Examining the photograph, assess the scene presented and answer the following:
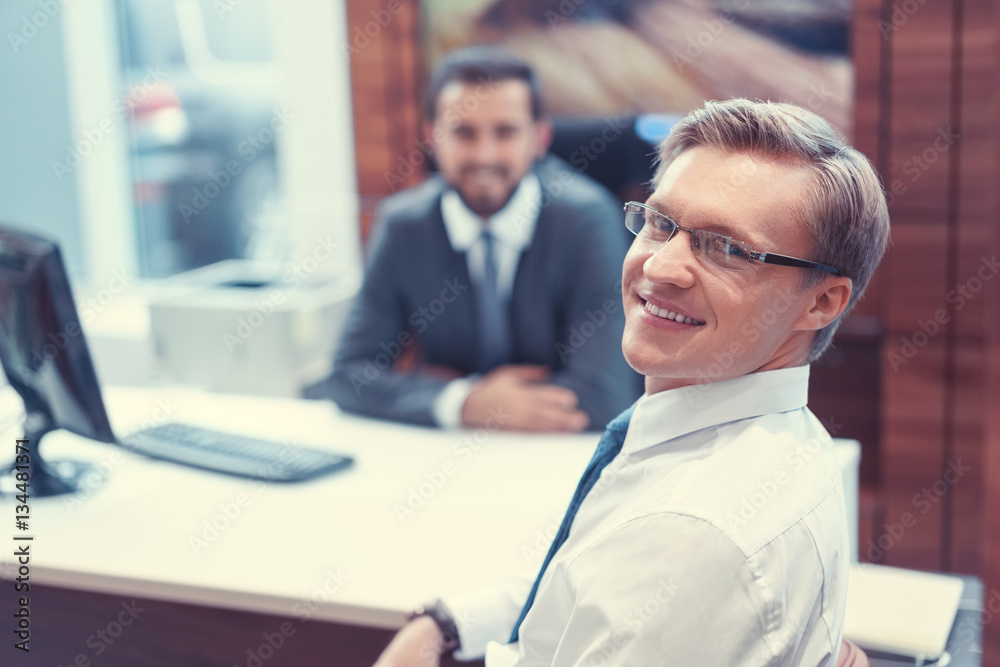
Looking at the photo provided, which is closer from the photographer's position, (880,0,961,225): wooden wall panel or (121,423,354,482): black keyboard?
(121,423,354,482): black keyboard

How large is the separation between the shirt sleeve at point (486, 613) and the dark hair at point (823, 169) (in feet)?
1.87

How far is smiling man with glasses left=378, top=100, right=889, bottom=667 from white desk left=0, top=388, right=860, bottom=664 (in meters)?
0.45

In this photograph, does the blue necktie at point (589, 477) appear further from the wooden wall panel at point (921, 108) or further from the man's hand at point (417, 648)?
the wooden wall panel at point (921, 108)

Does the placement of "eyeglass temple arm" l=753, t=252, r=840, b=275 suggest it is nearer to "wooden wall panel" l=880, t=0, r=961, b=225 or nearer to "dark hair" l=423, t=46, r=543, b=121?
"dark hair" l=423, t=46, r=543, b=121

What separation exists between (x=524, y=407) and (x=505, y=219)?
0.68m

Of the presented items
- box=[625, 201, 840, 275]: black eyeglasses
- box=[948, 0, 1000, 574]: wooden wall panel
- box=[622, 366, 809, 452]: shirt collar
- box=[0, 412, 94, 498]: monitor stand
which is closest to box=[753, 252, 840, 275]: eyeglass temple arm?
box=[625, 201, 840, 275]: black eyeglasses

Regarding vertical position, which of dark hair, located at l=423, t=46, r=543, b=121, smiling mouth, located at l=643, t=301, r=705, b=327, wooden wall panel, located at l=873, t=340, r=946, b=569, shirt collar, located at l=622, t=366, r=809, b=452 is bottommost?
wooden wall panel, located at l=873, t=340, r=946, b=569

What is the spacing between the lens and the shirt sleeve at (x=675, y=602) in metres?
0.97

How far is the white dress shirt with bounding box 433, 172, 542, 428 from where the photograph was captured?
2.71 meters

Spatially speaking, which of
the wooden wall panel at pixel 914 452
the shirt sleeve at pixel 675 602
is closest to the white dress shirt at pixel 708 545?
the shirt sleeve at pixel 675 602

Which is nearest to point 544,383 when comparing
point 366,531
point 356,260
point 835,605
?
point 366,531

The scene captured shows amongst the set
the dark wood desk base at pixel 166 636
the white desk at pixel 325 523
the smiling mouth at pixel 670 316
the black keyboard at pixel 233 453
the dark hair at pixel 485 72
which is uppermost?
the dark hair at pixel 485 72

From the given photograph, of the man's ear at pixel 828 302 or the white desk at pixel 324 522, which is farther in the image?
the white desk at pixel 324 522

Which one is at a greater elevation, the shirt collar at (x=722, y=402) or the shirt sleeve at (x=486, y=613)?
the shirt collar at (x=722, y=402)
